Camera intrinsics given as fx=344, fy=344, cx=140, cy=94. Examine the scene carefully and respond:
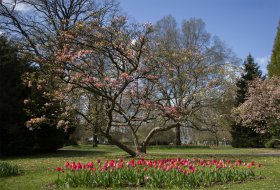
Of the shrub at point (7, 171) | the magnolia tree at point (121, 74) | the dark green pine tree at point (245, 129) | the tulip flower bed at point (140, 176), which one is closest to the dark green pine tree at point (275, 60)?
the dark green pine tree at point (245, 129)

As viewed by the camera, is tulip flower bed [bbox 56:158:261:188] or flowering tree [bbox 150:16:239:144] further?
flowering tree [bbox 150:16:239:144]

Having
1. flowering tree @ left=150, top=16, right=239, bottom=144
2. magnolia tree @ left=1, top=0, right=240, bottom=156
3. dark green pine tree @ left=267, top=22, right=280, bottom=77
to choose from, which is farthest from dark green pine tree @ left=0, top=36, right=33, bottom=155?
dark green pine tree @ left=267, top=22, right=280, bottom=77

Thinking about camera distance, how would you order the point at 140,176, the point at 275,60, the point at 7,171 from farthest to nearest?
the point at 275,60 < the point at 7,171 < the point at 140,176

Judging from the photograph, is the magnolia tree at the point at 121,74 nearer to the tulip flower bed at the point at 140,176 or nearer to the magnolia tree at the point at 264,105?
the magnolia tree at the point at 264,105

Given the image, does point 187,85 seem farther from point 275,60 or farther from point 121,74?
point 275,60

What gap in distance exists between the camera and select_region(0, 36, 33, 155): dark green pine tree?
69.2 ft

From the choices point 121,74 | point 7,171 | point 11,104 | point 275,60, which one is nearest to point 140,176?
point 7,171

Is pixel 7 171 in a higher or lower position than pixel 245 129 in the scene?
lower

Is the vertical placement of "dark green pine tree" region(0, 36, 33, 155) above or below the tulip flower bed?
above

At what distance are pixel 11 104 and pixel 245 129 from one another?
78.5 ft

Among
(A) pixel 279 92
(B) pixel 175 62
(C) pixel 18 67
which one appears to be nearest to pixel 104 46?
(B) pixel 175 62

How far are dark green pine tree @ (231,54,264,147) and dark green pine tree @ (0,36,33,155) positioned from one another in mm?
21071

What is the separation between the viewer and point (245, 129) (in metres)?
35.7

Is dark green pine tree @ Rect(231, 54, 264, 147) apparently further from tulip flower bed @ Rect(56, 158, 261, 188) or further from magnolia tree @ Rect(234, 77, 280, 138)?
tulip flower bed @ Rect(56, 158, 261, 188)
